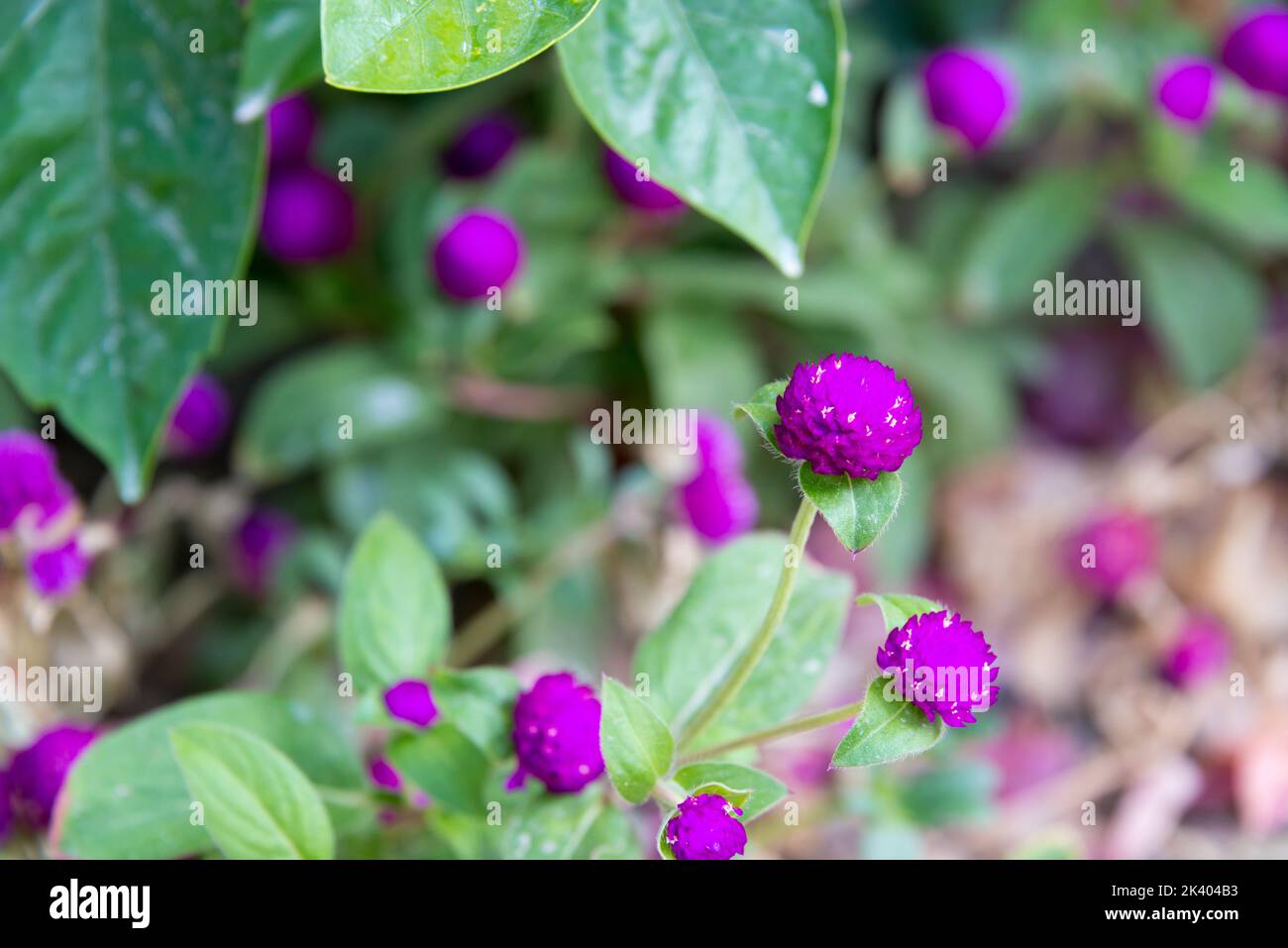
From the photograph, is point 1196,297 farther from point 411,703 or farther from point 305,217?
point 411,703

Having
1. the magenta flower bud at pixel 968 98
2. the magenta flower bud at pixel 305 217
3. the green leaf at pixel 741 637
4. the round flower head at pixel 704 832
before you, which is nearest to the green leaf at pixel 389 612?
the green leaf at pixel 741 637

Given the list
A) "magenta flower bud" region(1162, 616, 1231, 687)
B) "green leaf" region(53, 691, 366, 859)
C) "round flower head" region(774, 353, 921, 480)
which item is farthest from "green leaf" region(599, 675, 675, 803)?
"magenta flower bud" region(1162, 616, 1231, 687)

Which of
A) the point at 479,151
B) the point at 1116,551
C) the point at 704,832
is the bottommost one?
the point at 704,832

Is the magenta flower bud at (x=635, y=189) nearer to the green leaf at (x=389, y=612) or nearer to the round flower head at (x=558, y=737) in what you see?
the green leaf at (x=389, y=612)

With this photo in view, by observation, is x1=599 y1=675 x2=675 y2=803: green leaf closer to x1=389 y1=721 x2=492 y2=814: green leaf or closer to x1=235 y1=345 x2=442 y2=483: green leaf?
x1=389 y1=721 x2=492 y2=814: green leaf

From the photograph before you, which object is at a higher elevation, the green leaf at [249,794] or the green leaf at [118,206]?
the green leaf at [118,206]

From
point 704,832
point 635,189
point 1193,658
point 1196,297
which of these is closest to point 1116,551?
point 1193,658
